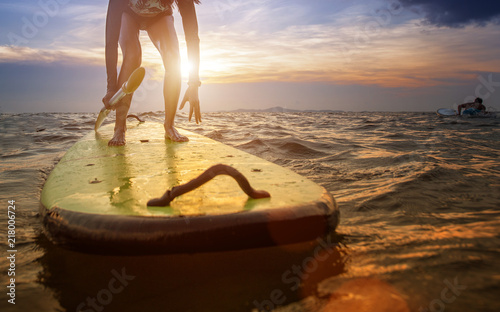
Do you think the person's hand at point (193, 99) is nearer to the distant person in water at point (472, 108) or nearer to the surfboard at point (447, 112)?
the distant person in water at point (472, 108)

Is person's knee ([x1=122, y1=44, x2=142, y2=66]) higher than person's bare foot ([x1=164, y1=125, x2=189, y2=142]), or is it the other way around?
person's knee ([x1=122, y1=44, x2=142, y2=66])

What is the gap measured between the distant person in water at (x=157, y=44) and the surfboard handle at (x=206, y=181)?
1.94 metres

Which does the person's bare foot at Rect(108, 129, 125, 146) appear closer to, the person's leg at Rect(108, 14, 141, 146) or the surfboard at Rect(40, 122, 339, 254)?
the person's leg at Rect(108, 14, 141, 146)

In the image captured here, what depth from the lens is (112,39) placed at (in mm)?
2920

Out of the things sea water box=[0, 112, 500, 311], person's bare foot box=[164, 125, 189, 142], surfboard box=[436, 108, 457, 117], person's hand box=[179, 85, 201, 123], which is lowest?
sea water box=[0, 112, 500, 311]

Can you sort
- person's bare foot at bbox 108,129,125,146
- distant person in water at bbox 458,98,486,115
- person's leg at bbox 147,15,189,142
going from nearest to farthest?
person's bare foot at bbox 108,129,125,146 → person's leg at bbox 147,15,189,142 → distant person in water at bbox 458,98,486,115

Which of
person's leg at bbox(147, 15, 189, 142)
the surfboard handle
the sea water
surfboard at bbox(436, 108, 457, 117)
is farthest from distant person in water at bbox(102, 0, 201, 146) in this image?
surfboard at bbox(436, 108, 457, 117)

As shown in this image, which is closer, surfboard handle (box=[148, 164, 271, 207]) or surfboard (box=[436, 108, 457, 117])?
surfboard handle (box=[148, 164, 271, 207])

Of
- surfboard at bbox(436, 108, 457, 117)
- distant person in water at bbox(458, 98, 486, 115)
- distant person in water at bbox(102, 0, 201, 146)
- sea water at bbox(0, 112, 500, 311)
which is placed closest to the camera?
sea water at bbox(0, 112, 500, 311)

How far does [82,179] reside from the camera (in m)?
1.48

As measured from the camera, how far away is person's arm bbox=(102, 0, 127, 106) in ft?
9.45

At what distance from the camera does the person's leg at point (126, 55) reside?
294 cm

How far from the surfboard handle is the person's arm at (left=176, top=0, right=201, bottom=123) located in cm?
199

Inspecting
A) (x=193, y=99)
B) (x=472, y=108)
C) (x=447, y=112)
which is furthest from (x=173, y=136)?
(x=447, y=112)
